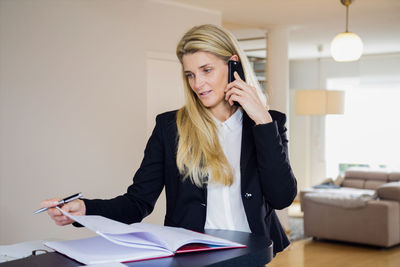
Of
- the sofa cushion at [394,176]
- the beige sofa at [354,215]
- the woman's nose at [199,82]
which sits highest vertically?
the woman's nose at [199,82]

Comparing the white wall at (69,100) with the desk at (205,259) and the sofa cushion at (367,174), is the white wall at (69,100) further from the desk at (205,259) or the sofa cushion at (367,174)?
the sofa cushion at (367,174)

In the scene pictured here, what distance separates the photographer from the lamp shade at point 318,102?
23.5ft

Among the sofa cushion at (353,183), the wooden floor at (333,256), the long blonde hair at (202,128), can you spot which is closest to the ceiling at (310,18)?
the sofa cushion at (353,183)

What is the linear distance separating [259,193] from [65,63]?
3201mm

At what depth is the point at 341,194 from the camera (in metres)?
6.58

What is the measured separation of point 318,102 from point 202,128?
5654 millimetres

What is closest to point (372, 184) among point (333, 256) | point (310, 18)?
point (333, 256)

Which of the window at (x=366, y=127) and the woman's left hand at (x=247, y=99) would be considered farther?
the window at (x=366, y=127)

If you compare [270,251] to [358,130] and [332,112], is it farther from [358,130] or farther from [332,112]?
[358,130]

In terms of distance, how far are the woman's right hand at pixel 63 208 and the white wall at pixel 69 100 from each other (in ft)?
9.36

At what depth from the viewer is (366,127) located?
9.68 m

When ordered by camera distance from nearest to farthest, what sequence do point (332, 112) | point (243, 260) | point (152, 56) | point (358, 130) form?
point (243, 260) < point (152, 56) < point (332, 112) < point (358, 130)

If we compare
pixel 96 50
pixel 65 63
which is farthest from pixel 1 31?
Result: pixel 96 50

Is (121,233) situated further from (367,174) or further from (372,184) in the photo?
(367,174)
